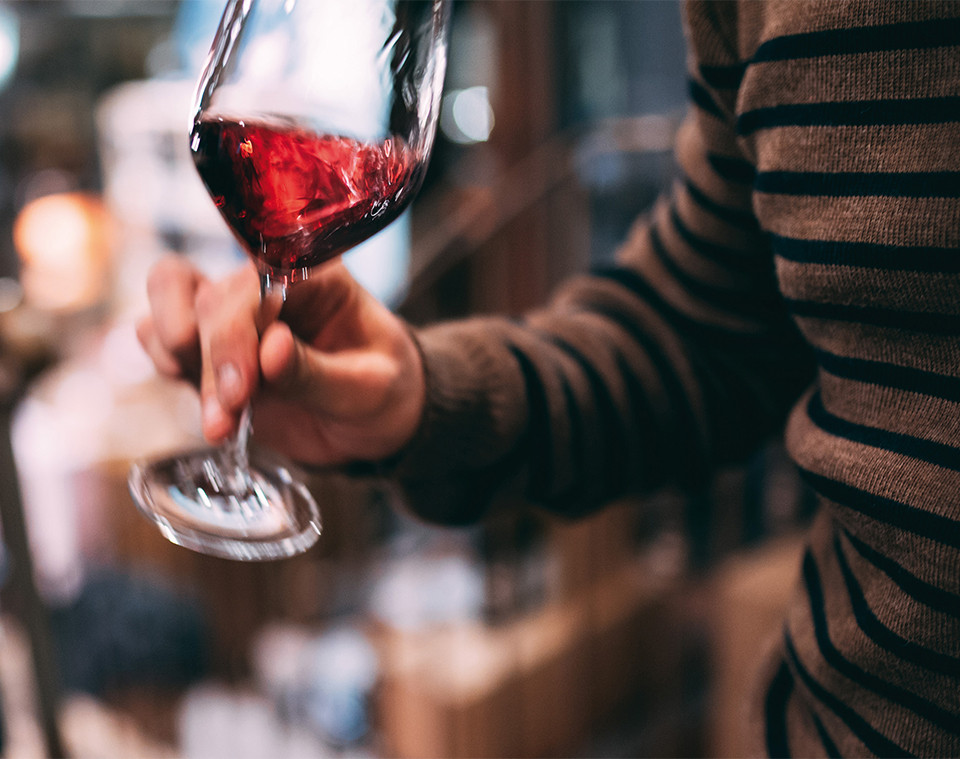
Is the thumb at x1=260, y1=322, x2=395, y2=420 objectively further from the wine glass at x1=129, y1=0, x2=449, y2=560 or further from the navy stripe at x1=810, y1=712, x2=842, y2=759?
the navy stripe at x1=810, y1=712, x2=842, y2=759

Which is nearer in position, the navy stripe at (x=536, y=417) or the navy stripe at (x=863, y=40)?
the navy stripe at (x=863, y=40)

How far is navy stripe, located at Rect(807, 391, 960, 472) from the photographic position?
1.48ft

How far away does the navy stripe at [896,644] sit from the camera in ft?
1.50

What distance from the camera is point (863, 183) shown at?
0.48m

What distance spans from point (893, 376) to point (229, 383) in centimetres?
37

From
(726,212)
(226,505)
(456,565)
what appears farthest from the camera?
(456,565)

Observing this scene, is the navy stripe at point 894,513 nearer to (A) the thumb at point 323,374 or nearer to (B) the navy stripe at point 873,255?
(B) the navy stripe at point 873,255

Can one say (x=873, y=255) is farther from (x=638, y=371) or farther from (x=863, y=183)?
(x=638, y=371)

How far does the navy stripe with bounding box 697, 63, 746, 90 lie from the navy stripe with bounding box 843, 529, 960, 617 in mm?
328

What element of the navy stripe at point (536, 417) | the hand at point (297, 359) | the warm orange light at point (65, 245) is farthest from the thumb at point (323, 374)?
the warm orange light at point (65, 245)

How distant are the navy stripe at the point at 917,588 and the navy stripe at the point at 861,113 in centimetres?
25

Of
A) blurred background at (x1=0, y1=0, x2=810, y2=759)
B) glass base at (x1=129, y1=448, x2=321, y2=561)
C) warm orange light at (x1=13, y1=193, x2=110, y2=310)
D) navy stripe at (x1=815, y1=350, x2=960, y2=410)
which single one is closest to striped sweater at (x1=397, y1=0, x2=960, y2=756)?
navy stripe at (x1=815, y1=350, x2=960, y2=410)

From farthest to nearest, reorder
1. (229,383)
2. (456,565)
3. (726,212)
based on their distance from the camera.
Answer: (456,565), (726,212), (229,383)

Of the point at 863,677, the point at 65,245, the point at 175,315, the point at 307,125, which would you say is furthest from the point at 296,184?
the point at 65,245
